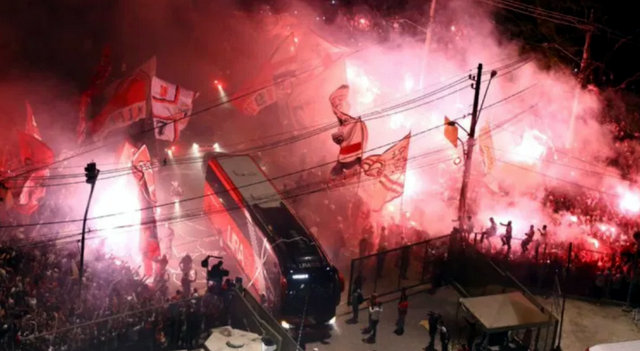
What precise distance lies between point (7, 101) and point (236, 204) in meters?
15.3

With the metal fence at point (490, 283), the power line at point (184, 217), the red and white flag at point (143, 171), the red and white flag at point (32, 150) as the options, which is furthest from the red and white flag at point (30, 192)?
the metal fence at point (490, 283)

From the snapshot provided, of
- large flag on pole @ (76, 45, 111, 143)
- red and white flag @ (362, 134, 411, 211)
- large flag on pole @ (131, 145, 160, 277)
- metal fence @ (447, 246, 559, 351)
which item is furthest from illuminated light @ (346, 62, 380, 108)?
large flag on pole @ (131, 145, 160, 277)

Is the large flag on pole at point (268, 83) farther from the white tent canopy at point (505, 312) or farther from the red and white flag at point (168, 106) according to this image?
the white tent canopy at point (505, 312)

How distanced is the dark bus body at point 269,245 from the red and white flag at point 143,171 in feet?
8.72

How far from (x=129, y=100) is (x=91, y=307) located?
20.8 feet

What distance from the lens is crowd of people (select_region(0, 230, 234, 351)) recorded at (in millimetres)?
12328

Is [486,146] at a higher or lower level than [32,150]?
higher

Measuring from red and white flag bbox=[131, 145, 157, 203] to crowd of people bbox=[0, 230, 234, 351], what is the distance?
7.17 ft

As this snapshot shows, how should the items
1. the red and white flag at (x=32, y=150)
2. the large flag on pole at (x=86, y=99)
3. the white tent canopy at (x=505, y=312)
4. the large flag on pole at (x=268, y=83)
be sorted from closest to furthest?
the white tent canopy at (x=505, y=312)
the red and white flag at (x=32, y=150)
the large flag on pole at (x=86, y=99)
the large flag on pole at (x=268, y=83)

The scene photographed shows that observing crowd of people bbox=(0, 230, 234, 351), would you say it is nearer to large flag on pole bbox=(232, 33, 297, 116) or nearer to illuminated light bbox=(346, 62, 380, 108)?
large flag on pole bbox=(232, 33, 297, 116)

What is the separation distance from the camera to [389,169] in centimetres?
1745

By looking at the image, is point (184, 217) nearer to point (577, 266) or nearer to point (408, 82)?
point (577, 266)

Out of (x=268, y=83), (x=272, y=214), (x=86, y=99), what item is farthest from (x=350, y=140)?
(x=86, y=99)

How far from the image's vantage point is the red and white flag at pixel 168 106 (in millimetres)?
16422
